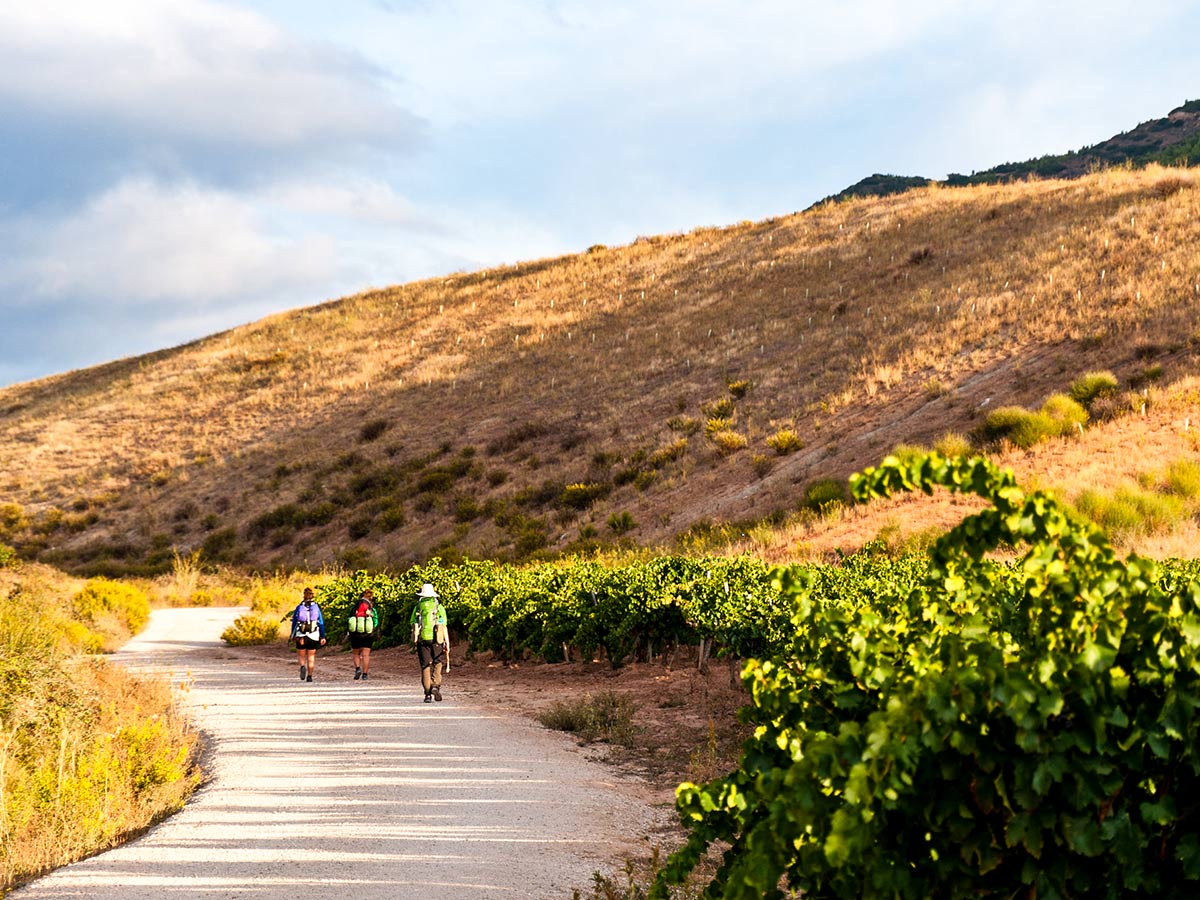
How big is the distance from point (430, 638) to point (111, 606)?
1714 centimetres

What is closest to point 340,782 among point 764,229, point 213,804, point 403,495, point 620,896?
point 213,804

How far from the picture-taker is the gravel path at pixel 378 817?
6164 mm

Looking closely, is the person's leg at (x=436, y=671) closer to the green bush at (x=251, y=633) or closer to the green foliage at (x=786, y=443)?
the green bush at (x=251, y=633)

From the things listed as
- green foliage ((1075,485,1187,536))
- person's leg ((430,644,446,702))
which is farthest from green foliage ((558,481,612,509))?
person's leg ((430,644,446,702))

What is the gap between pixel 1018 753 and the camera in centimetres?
321

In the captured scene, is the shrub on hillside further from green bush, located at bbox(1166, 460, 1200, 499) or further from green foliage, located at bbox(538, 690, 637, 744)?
green foliage, located at bbox(538, 690, 637, 744)

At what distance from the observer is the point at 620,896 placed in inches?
229

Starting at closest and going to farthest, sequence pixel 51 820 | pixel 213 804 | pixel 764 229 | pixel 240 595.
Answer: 1. pixel 51 820
2. pixel 213 804
3. pixel 240 595
4. pixel 764 229

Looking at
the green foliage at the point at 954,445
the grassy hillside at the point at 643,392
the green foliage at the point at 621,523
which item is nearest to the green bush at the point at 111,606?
the grassy hillside at the point at 643,392

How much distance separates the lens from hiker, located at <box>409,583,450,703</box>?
1407cm

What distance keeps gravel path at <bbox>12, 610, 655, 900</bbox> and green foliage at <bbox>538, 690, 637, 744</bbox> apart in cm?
31

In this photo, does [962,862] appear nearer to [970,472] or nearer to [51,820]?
[970,472]

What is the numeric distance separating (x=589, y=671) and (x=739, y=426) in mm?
23746

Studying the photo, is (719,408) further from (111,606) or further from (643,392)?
(111,606)
